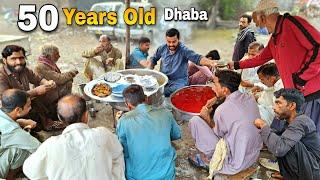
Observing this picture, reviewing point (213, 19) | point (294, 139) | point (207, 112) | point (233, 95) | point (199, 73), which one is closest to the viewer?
point (294, 139)

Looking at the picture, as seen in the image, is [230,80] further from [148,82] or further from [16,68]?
[16,68]

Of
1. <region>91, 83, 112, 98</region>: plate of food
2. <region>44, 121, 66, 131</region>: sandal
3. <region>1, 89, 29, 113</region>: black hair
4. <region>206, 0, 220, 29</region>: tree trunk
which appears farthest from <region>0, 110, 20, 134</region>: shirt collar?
<region>206, 0, 220, 29</region>: tree trunk

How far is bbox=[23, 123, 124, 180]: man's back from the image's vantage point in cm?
262

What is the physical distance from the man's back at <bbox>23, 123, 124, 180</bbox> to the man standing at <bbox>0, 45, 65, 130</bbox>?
6.45 ft

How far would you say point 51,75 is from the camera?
509cm

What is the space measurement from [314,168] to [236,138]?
0.77m

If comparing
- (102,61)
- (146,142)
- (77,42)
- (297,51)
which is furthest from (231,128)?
(77,42)

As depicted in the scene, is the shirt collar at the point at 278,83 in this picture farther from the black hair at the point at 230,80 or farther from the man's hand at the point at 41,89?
the man's hand at the point at 41,89

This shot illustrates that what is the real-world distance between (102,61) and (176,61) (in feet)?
4.80

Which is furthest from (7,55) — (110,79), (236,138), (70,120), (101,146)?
(236,138)

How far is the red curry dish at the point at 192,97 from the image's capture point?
5.12m

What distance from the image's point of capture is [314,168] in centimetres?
339

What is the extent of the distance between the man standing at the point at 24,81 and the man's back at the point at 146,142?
1.90 m

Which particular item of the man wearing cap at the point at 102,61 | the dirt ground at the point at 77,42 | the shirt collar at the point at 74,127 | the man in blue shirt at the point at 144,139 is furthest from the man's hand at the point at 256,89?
the dirt ground at the point at 77,42
